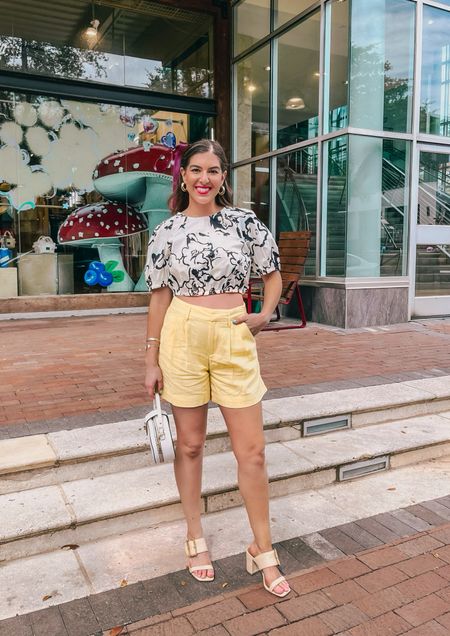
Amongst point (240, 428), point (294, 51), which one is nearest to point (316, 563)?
point (240, 428)

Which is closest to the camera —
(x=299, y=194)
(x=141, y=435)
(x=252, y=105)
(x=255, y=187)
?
(x=141, y=435)

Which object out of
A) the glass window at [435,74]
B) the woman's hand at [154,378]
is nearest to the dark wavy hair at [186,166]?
the woman's hand at [154,378]

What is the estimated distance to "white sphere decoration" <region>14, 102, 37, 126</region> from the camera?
8.83m

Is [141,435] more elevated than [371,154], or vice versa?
[371,154]

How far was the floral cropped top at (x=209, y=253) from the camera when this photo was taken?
2242 millimetres

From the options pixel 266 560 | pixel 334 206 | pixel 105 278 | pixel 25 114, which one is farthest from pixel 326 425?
pixel 25 114

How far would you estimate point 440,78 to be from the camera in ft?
26.9

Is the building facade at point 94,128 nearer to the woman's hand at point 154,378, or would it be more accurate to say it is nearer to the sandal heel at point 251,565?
the woman's hand at point 154,378

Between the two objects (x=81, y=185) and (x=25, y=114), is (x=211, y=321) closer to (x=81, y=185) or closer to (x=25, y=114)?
(x=81, y=185)

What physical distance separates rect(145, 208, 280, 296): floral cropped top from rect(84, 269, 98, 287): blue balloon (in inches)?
288

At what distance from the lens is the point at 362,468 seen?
352 centimetres

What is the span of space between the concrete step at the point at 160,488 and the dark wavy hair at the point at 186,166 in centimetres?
148

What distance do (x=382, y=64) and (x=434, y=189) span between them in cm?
186

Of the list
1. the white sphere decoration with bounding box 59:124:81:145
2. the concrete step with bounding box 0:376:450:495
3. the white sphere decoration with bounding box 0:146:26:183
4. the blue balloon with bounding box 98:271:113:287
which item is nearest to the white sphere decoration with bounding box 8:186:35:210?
the white sphere decoration with bounding box 0:146:26:183
